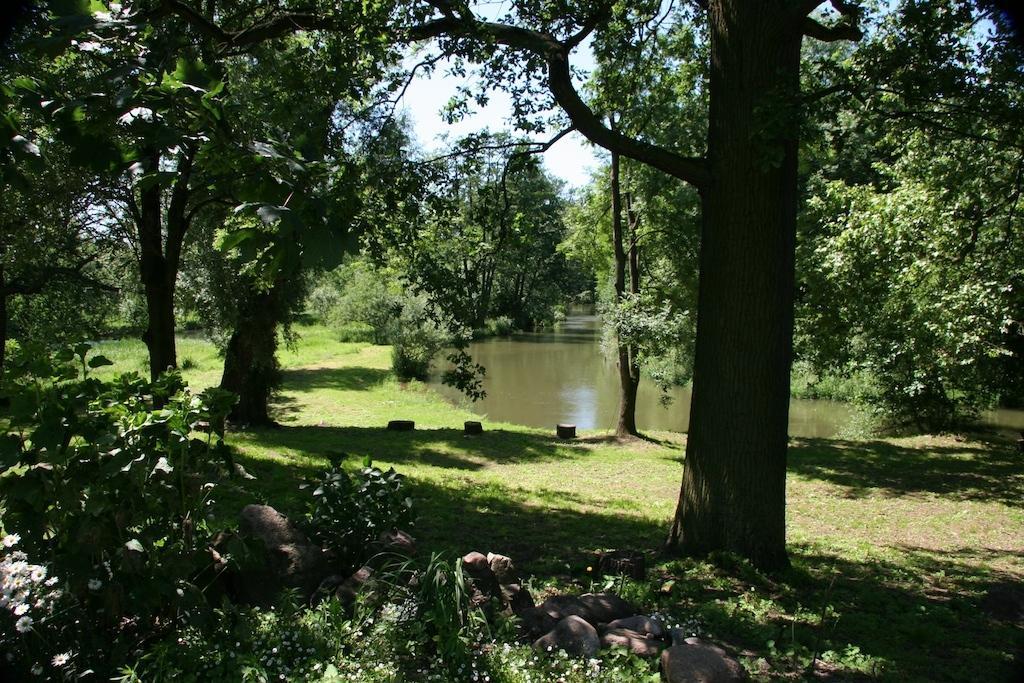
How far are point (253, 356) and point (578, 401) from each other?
12999 millimetres

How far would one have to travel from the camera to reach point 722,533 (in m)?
5.48

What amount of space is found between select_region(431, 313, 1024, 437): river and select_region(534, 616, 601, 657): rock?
39.7 ft

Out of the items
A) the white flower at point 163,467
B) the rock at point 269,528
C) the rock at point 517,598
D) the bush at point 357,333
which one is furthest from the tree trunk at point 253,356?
the bush at point 357,333

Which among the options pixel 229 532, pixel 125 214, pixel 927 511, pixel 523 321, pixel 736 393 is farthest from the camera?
pixel 523 321

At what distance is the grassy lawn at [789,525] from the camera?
4188 mm

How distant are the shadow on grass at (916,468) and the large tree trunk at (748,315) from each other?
5.87m

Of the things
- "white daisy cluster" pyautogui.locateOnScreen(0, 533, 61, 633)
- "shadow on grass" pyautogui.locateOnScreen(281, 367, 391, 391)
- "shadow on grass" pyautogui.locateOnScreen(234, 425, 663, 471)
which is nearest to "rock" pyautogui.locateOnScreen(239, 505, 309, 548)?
"white daisy cluster" pyautogui.locateOnScreen(0, 533, 61, 633)

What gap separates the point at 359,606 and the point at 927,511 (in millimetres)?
8472

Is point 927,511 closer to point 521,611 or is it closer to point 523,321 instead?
point 521,611

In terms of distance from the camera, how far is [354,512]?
173 inches

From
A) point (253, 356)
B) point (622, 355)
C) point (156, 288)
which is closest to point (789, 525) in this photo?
point (622, 355)

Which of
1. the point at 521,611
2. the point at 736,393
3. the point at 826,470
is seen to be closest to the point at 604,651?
the point at 521,611

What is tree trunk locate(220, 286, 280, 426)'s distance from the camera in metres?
13.9

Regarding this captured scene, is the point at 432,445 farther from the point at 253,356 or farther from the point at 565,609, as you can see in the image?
the point at 565,609
